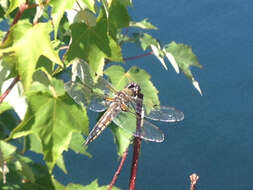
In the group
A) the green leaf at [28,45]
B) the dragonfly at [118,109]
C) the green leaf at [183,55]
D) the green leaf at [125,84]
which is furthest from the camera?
the green leaf at [183,55]

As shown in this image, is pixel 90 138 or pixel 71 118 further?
pixel 71 118

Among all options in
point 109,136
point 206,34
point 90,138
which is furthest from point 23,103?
point 206,34

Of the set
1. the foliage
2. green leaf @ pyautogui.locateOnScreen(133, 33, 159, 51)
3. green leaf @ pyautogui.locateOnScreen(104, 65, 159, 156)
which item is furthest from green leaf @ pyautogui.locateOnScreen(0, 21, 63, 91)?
green leaf @ pyautogui.locateOnScreen(133, 33, 159, 51)

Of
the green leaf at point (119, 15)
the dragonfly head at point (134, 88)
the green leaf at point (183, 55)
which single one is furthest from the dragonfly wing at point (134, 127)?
the green leaf at point (183, 55)

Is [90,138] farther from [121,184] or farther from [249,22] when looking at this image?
[249,22]

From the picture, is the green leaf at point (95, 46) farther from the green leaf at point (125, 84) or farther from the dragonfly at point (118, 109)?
the green leaf at point (125, 84)

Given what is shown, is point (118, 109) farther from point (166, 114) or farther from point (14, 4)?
point (14, 4)
